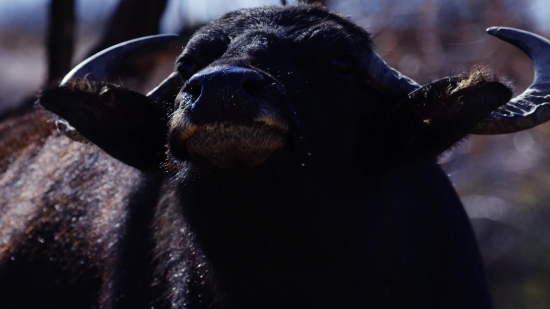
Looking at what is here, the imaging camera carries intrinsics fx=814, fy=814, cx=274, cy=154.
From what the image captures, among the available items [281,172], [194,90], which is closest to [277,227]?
[281,172]

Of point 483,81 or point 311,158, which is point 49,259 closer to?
point 311,158

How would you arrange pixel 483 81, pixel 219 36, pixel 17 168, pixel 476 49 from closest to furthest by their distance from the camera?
pixel 483 81
pixel 219 36
pixel 17 168
pixel 476 49

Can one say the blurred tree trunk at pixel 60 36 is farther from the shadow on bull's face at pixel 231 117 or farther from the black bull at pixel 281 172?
the shadow on bull's face at pixel 231 117

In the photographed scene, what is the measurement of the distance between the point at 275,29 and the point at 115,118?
1059 mm

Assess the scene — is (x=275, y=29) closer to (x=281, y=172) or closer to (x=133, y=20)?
(x=281, y=172)

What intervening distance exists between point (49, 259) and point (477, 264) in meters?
3.04

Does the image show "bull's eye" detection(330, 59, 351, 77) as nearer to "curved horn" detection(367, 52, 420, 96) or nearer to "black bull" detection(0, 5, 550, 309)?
"black bull" detection(0, 5, 550, 309)

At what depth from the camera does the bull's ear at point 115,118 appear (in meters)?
4.54

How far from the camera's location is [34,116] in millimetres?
7527

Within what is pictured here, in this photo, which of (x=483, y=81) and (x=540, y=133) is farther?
(x=540, y=133)

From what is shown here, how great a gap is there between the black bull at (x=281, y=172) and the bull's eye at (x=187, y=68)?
12mm

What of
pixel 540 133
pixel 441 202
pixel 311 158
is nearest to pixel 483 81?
pixel 311 158

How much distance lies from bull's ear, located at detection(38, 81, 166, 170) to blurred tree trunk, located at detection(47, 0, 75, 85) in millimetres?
4564

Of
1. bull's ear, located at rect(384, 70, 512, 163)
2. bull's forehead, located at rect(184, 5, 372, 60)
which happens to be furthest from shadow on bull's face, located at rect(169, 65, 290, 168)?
bull's ear, located at rect(384, 70, 512, 163)
